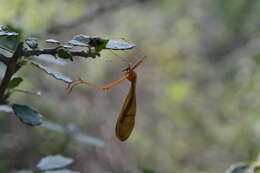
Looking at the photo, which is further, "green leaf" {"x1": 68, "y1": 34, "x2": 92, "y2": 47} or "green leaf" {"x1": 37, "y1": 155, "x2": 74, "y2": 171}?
"green leaf" {"x1": 37, "y1": 155, "x2": 74, "y2": 171}

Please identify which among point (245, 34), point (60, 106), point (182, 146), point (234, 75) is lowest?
point (182, 146)

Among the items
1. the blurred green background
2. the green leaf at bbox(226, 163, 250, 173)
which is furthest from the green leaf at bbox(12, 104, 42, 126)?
the blurred green background

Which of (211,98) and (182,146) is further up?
(211,98)

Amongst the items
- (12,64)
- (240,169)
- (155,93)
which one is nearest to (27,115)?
(12,64)

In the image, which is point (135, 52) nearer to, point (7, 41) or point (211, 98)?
point (211, 98)

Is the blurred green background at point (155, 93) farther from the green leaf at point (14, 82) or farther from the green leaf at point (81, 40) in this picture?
the green leaf at point (81, 40)

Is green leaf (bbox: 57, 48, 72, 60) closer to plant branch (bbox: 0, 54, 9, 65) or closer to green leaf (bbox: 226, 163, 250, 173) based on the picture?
plant branch (bbox: 0, 54, 9, 65)

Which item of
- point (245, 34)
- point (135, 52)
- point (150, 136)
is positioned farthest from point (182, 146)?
point (245, 34)
